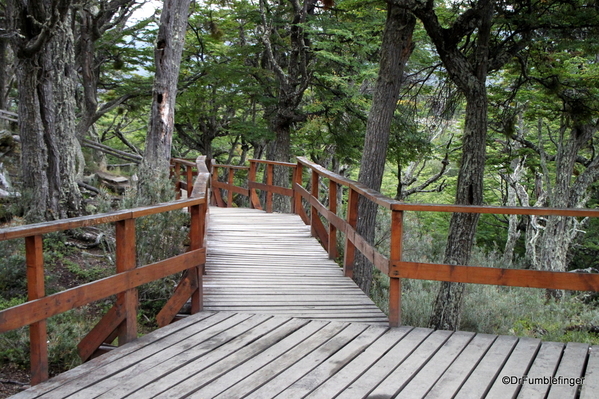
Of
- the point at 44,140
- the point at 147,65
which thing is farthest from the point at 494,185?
the point at 44,140

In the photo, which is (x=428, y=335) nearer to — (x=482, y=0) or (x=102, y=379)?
(x=102, y=379)

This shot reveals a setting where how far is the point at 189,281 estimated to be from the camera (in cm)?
462

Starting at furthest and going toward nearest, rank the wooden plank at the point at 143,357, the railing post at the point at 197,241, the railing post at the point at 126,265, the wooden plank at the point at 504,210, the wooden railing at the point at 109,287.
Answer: the railing post at the point at 197,241
the wooden plank at the point at 504,210
the railing post at the point at 126,265
the wooden plank at the point at 143,357
the wooden railing at the point at 109,287

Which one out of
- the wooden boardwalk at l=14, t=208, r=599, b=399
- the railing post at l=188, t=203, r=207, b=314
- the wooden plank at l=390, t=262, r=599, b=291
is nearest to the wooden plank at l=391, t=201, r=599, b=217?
the wooden plank at l=390, t=262, r=599, b=291

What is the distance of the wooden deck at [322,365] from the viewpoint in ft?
10.4

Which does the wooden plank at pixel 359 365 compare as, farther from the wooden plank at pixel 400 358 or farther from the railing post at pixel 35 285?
the railing post at pixel 35 285

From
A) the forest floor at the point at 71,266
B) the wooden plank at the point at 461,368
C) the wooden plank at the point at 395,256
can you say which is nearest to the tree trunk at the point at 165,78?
the forest floor at the point at 71,266

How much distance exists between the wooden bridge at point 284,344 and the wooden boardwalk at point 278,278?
0.03 metres

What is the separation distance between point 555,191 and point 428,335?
499 inches

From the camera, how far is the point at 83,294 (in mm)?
3383

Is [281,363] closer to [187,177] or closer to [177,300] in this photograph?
[177,300]

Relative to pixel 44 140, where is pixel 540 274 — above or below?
below

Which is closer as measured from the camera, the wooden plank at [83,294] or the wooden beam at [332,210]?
the wooden plank at [83,294]

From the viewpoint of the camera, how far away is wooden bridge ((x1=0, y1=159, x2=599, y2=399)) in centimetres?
316
